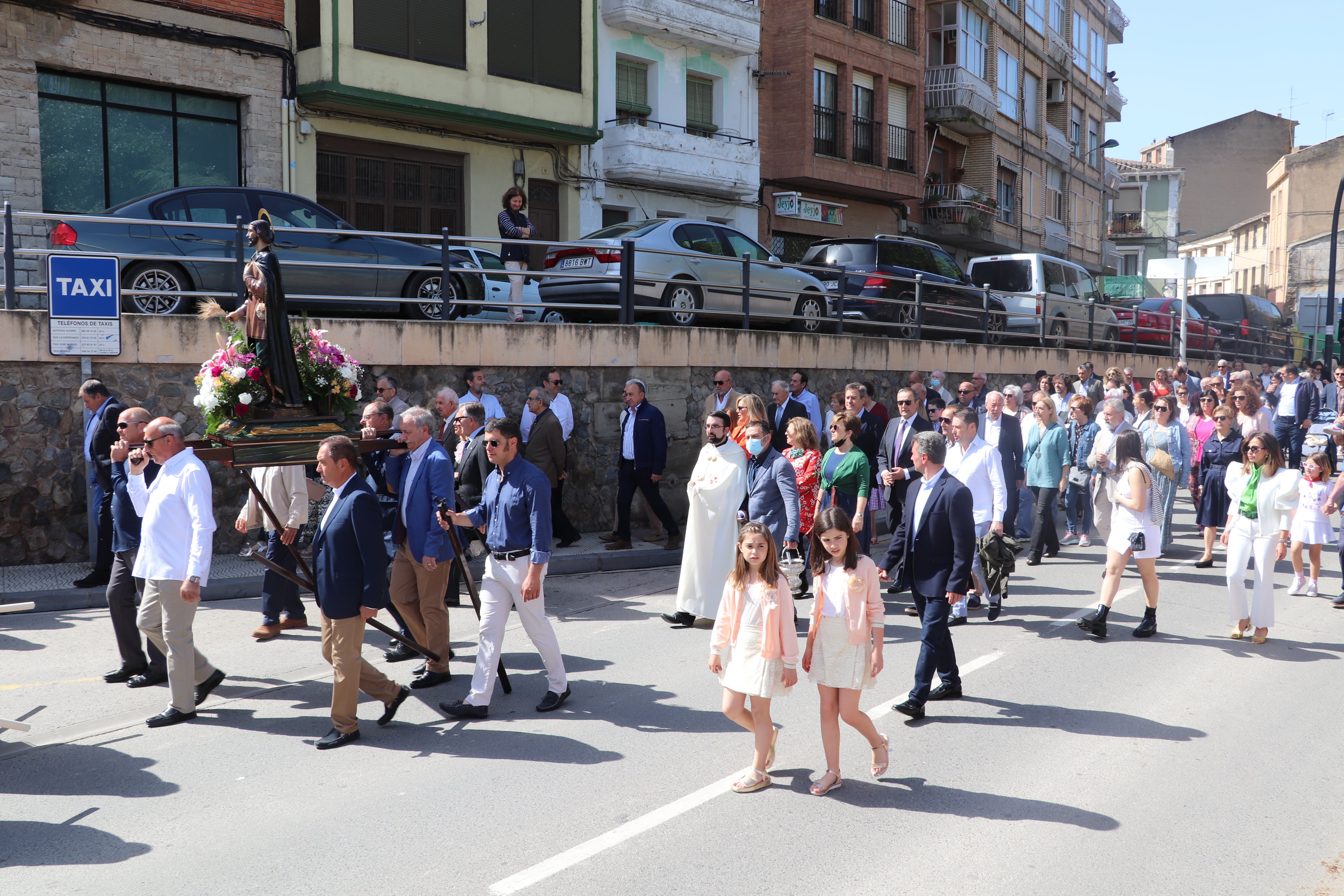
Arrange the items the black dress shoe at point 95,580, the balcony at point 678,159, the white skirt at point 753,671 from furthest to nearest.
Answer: the balcony at point 678,159 < the black dress shoe at point 95,580 < the white skirt at point 753,671

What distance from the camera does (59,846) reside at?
178 inches

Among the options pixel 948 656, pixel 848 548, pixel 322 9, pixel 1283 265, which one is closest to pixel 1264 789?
pixel 948 656

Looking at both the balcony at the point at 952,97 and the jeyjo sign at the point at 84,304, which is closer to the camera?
the jeyjo sign at the point at 84,304

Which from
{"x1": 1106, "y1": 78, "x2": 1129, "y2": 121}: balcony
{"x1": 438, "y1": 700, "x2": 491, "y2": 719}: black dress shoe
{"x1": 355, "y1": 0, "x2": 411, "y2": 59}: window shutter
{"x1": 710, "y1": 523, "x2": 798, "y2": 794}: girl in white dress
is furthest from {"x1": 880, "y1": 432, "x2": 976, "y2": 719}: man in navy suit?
{"x1": 1106, "y1": 78, "x2": 1129, "y2": 121}: balcony

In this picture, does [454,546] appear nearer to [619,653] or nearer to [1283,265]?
[619,653]

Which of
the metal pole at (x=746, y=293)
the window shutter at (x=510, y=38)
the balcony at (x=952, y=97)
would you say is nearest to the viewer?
the metal pole at (x=746, y=293)

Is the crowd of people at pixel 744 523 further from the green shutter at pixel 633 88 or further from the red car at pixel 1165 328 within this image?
the red car at pixel 1165 328

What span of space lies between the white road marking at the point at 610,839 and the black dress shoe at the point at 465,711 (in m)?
1.62

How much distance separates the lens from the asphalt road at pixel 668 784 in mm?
4305

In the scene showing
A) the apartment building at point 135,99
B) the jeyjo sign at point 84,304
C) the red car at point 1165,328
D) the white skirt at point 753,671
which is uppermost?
the apartment building at point 135,99

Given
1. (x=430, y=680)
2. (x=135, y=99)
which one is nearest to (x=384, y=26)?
(x=135, y=99)

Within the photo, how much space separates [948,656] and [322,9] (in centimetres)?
1512

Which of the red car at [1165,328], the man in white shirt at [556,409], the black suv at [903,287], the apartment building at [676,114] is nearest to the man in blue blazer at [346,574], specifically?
the man in white shirt at [556,409]

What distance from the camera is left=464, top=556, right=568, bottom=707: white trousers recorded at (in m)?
6.21
